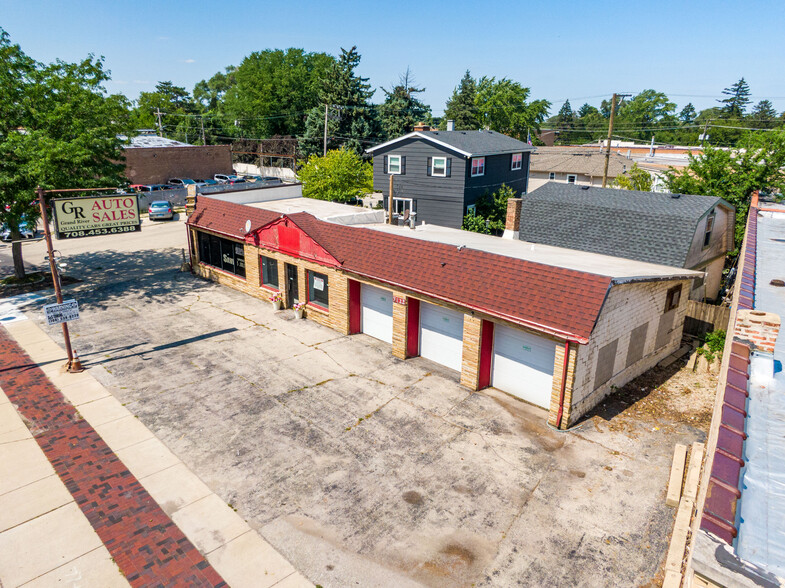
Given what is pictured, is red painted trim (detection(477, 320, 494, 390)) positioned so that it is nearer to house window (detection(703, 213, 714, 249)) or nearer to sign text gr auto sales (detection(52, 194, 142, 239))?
house window (detection(703, 213, 714, 249))

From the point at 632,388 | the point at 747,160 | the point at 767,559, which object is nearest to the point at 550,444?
the point at 632,388

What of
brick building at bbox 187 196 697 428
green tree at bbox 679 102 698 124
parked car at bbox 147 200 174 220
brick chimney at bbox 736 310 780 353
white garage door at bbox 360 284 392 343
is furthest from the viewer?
green tree at bbox 679 102 698 124

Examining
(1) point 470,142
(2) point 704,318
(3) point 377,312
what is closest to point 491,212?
(1) point 470,142

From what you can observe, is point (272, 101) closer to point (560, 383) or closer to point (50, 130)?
point (50, 130)

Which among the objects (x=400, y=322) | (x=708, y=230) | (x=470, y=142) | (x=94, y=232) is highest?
(x=470, y=142)

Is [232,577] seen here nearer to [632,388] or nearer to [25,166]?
[632,388]

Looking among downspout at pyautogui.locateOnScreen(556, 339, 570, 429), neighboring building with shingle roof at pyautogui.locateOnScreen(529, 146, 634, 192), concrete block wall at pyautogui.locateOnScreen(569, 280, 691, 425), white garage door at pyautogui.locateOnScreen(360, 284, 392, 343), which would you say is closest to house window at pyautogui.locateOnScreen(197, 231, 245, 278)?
white garage door at pyautogui.locateOnScreen(360, 284, 392, 343)
